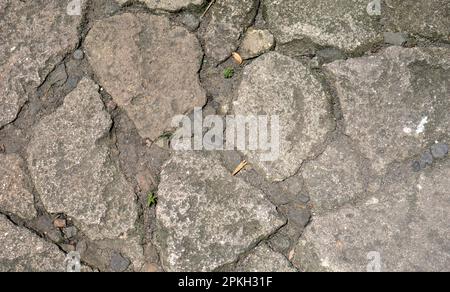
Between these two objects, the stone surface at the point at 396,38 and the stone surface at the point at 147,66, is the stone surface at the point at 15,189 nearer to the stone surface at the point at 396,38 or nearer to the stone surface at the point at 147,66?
the stone surface at the point at 147,66

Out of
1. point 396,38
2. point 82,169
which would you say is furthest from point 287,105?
point 82,169

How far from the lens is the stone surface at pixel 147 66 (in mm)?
1985

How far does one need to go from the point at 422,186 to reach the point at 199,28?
101cm

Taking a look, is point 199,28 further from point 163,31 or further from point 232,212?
point 232,212

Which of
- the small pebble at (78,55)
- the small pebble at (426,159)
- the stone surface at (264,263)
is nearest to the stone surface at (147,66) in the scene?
the small pebble at (78,55)

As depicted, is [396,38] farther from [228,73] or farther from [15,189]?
[15,189]

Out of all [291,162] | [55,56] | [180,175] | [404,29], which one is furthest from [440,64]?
[55,56]

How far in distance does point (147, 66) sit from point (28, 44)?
0.49 meters

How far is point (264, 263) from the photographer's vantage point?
5.99 ft

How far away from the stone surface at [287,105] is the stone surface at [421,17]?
1.28 ft

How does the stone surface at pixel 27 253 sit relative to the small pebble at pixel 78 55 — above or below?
below

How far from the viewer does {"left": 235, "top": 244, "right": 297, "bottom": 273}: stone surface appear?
5.98ft

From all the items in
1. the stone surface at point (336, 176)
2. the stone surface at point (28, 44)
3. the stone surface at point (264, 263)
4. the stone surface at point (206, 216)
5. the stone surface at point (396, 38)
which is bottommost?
the stone surface at point (264, 263)

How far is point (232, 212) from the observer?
1861 millimetres
